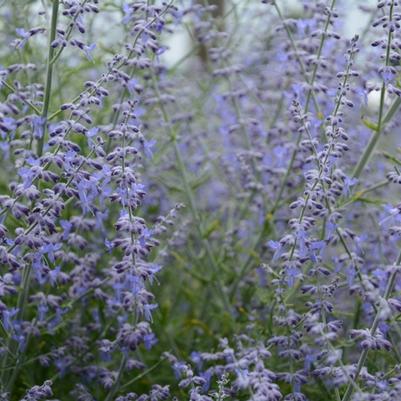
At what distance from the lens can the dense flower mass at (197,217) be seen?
3020mm

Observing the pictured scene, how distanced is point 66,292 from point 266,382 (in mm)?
1664

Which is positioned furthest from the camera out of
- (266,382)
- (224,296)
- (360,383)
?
(224,296)

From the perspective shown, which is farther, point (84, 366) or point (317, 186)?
point (84, 366)

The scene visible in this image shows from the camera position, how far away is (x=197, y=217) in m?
4.53

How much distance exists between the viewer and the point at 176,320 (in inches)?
196

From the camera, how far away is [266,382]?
2.75m

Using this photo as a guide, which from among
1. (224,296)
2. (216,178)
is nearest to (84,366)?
(224,296)

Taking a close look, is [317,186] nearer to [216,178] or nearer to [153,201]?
[153,201]

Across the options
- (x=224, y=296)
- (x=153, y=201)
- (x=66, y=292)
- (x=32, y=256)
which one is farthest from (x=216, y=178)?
(x=32, y=256)

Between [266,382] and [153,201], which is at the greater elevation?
[266,382]

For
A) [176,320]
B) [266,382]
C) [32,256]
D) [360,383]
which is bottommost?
[176,320]

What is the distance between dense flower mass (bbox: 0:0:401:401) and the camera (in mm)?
3020

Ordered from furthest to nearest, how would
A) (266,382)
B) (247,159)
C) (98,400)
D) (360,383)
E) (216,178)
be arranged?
1. (216,178)
2. (247,159)
3. (98,400)
4. (360,383)
5. (266,382)

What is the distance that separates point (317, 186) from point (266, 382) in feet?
2.62
